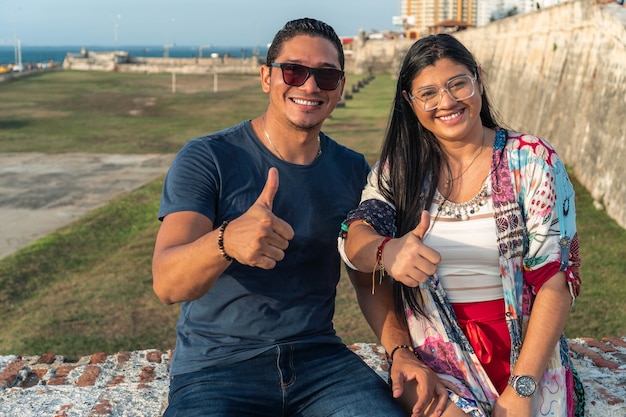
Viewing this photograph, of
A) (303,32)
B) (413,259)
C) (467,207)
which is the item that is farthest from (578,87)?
(413,259)

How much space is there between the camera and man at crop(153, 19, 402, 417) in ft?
8.15

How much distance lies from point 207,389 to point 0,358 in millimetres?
1788

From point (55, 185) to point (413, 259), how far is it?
11.4 m

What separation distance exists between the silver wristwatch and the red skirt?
0.10 metres

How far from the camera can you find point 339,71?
9.48ft

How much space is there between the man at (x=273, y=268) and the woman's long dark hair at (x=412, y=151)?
259mm

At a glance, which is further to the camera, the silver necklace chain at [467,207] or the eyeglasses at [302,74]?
the eyeglasses at [302,74]

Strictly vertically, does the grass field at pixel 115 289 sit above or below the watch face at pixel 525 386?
below

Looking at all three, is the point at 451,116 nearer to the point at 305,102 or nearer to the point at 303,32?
the point at 305,102

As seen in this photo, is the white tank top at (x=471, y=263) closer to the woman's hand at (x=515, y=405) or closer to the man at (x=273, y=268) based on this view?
the woman's hand at (x=515, y=405)

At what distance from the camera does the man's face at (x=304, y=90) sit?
9.31 ft

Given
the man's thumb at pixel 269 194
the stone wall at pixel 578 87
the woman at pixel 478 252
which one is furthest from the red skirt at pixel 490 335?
the stone wall at pixel 578 87

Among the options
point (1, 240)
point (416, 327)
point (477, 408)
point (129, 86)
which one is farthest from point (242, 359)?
point (129, 86)

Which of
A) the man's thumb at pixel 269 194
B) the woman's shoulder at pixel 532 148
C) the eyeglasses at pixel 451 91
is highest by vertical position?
the eyeglasses at pixel 451 91
